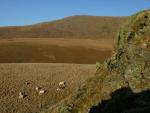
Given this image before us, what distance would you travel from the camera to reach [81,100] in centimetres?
1247

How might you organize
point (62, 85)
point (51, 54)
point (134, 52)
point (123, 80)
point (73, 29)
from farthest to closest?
point (73, 29), point (51, 54), point (62, 85), point (134, 52), point (123, 80)

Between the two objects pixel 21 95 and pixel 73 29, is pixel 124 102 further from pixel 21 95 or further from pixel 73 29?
pixel 73 29

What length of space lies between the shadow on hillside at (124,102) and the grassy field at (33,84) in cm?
809

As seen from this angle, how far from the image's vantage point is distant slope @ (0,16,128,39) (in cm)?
11262

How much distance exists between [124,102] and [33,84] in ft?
50.8

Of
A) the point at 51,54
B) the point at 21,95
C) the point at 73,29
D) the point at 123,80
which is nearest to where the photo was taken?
the point at 123,80

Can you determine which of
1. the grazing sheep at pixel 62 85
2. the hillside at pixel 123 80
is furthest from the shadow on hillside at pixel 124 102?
the grazing sheep at pixel 62 85

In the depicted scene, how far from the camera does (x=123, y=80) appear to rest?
1204cm

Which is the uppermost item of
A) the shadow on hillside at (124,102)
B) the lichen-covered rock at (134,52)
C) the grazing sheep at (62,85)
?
the lichen-covered rock at (134,52)

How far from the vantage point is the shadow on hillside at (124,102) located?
1064 cm

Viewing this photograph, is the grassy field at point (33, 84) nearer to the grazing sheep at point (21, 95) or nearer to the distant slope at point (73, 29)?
the grazing sheep at point (21, 95)

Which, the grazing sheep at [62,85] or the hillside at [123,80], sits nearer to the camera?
the hillside at [123,80]

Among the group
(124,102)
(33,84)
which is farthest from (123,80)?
(33,84)

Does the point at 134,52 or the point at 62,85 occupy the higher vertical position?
the point at 134,52
